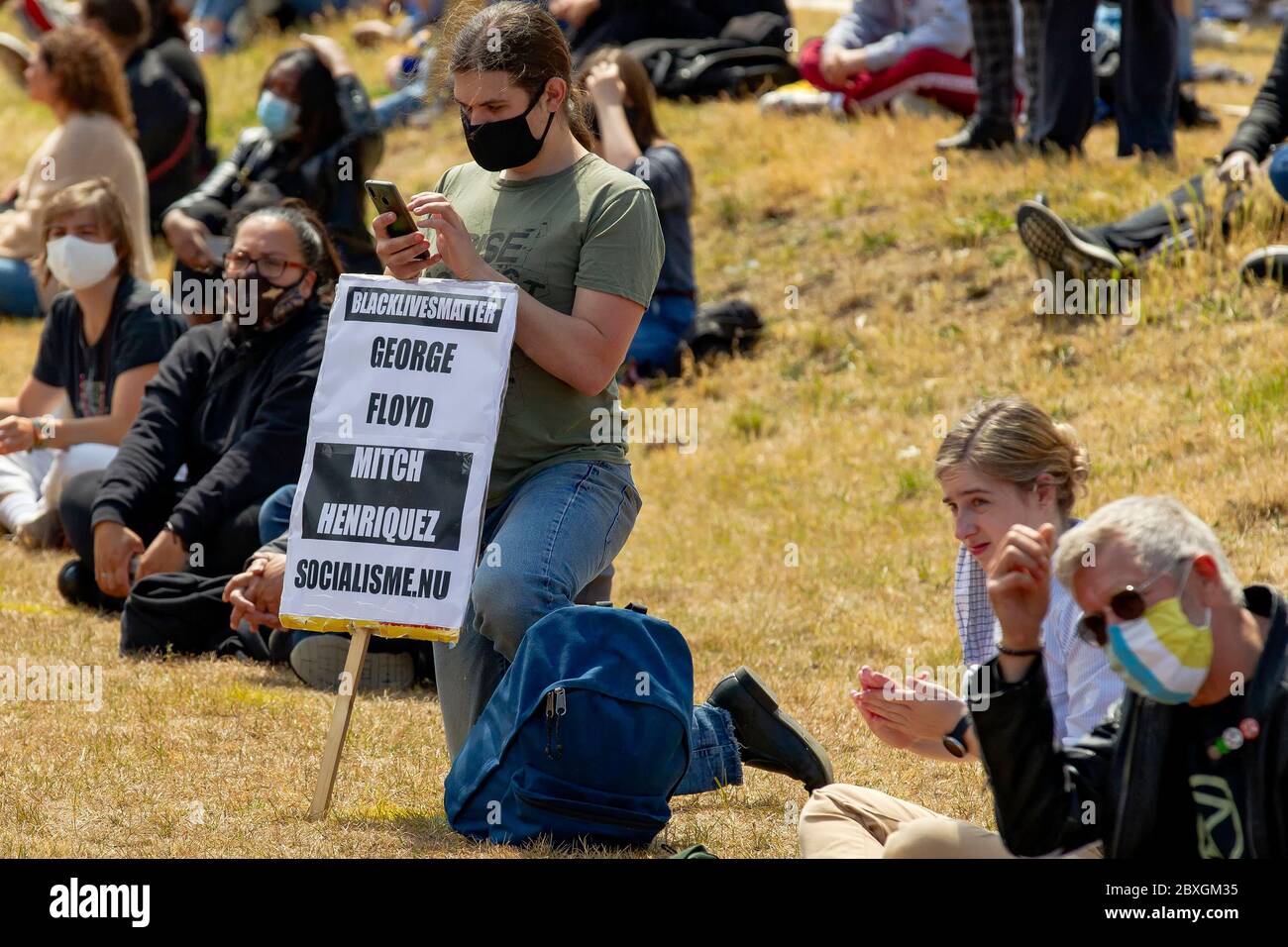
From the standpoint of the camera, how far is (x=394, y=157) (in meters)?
13.5

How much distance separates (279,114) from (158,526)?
332 cm

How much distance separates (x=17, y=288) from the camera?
35.8 feet

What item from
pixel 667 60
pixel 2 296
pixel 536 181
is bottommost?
pixel 2 296

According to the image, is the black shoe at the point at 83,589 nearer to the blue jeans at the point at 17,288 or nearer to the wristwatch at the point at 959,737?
the wristwatch at the point at 959,737

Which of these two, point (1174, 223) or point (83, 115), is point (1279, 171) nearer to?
point (1174, 223)

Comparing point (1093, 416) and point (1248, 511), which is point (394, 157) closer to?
point (1093, 416)

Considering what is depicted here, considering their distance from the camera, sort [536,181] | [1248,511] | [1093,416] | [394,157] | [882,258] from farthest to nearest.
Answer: [394,157] < [882,258] < [1093,416] < [1248,511] < [536,181]

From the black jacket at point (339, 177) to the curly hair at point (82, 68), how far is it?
0.70 metres

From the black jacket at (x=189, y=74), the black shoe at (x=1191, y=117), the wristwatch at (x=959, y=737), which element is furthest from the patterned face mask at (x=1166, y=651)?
the black jacket at (x=189, y=74)

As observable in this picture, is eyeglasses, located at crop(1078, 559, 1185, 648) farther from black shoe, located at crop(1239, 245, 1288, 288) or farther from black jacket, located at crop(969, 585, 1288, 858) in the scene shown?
black shoe, located at crop(1239, 245, 1288, 288)

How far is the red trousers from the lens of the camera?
35.1ft

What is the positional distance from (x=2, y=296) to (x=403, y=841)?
795 centimetres

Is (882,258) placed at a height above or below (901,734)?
below
